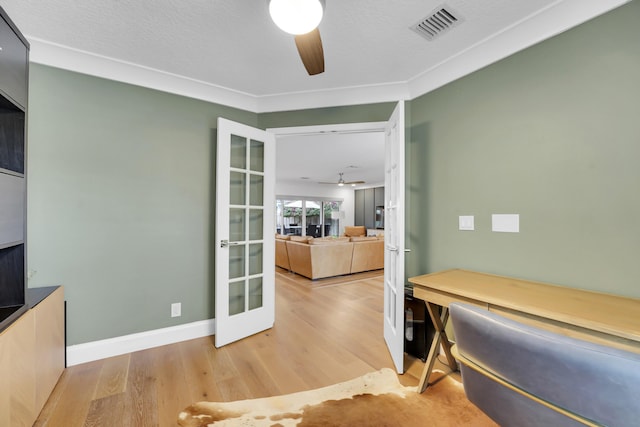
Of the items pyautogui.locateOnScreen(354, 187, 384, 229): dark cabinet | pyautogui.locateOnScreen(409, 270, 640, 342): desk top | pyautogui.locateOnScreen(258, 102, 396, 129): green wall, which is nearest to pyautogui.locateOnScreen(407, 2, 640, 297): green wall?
pyautogui.locateOnScreen(409, 270, 640, 342): desk top

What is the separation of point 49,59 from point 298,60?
1.85m

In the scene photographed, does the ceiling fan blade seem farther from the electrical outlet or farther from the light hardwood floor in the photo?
the electrical outlet

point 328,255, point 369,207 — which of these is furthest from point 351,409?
point 369,207

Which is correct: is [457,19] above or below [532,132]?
above

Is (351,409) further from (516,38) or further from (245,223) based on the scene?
(516,38)

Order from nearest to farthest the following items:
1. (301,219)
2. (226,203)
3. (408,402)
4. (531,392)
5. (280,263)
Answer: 1. (531,392)
2. (408,402)
3. (226,203)
4. (280,263)
5. (301,219)

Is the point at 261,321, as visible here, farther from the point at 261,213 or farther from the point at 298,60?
the point at 298,60

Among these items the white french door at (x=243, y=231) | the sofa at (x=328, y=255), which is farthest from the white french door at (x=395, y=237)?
the sofa at (x=328, y=255)

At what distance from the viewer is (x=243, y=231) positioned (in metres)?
2.64

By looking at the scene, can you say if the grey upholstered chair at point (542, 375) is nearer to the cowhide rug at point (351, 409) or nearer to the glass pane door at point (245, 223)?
the cowhide rug at point (351, 409)

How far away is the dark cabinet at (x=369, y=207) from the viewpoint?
9.48 m

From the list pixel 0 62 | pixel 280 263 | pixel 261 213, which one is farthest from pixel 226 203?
pixel 280 263

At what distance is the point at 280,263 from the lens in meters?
6.00

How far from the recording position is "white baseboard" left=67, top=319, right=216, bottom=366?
2053 millimetres
